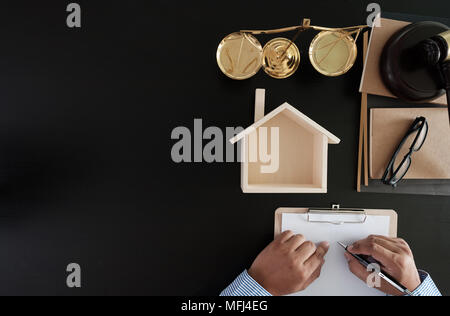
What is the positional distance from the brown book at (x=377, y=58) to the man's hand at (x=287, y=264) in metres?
0.48

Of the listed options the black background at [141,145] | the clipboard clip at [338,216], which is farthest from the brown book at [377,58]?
the clipboard clip at [338,216]

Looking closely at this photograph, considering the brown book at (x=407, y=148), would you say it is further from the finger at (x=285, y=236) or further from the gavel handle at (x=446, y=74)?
Answer: the finger at (x=285, y=236)

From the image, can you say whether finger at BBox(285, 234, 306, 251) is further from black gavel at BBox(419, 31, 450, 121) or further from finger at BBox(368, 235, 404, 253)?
black gavel at BBox(419, 31, 450, 121)

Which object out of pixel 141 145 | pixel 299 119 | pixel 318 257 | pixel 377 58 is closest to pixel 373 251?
pixel 318 257

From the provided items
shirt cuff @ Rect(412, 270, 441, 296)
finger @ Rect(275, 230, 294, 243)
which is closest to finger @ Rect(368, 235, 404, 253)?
shirt cuff @ Rect(412, 270, 441, 296)

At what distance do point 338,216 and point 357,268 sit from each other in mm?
159

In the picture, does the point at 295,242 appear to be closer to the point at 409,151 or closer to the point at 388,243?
the point at 388,243

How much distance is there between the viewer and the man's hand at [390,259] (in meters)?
0.75

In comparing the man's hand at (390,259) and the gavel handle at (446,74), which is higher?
the gavel handle at (446,74)

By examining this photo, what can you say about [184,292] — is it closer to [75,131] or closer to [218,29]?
[75,131]

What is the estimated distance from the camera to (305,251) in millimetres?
777

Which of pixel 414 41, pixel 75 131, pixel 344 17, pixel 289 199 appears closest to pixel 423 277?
pixel 289 199

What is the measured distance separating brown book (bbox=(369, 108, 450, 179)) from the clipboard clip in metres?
0.12

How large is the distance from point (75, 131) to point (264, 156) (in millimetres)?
552
